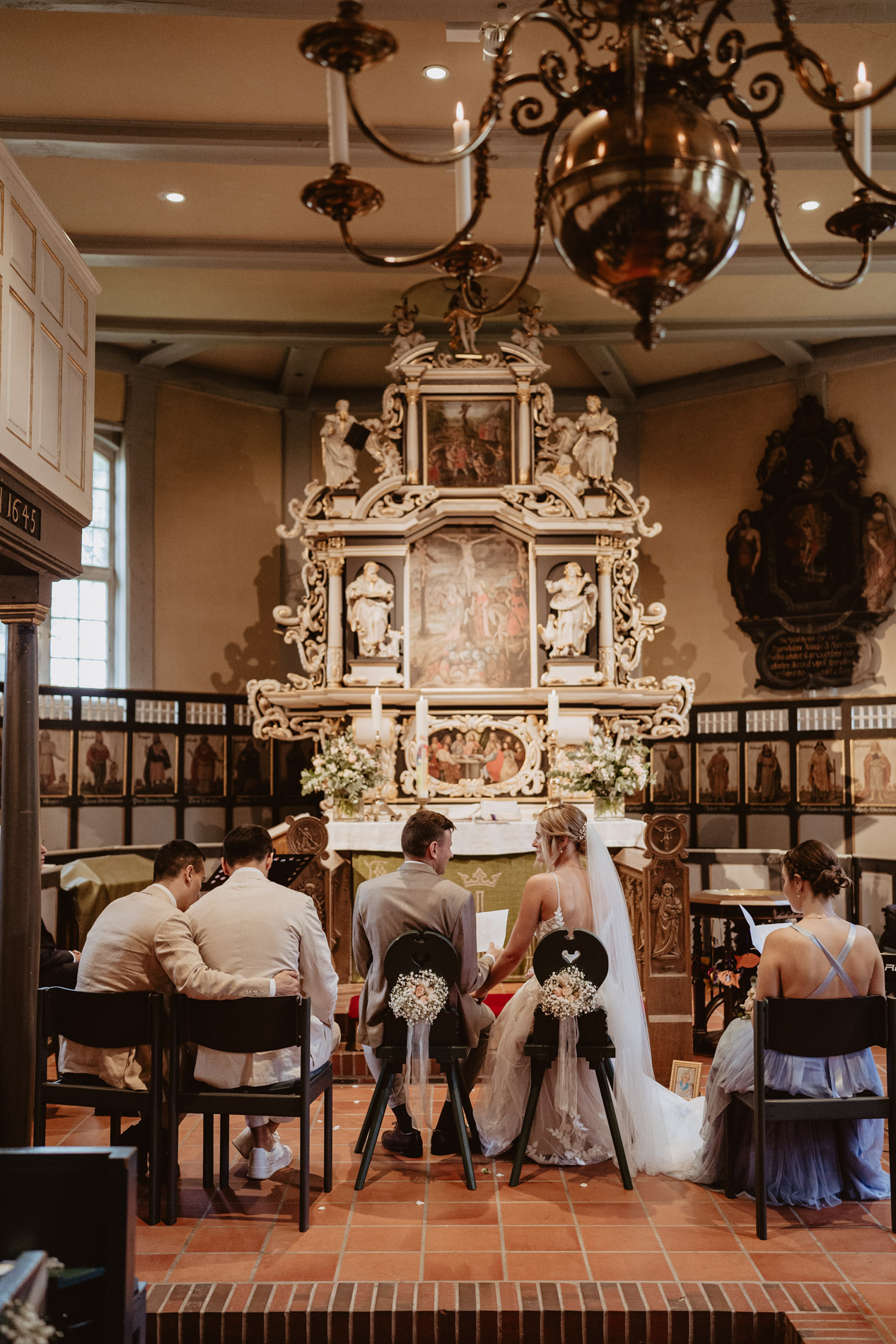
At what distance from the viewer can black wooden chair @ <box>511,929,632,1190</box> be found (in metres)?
4.67

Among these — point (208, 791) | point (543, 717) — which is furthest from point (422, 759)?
point (208, 791)

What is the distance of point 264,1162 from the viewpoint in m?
4.77

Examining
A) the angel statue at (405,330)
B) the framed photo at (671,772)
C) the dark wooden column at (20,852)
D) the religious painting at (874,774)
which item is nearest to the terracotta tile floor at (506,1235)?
the dark wooden column at (20,852)

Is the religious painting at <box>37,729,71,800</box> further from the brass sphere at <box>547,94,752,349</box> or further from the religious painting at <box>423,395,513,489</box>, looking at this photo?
the brass sphere at <box>547,94,752,349</box>

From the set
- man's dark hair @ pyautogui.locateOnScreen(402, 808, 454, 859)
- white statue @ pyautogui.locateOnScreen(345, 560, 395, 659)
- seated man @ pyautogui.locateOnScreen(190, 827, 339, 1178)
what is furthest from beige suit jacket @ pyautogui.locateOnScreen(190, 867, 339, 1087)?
white statue @ pyautogui.locateOnScreen(345, 560, 395, 659)

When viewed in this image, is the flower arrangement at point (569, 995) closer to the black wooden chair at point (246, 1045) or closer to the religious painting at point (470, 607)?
the black wooden chair at point (246, 1045)

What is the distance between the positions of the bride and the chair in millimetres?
2300

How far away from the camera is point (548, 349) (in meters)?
12.2

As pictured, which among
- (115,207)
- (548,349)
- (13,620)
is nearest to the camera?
(13,620)

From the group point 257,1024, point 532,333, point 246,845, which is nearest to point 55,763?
point 532,333

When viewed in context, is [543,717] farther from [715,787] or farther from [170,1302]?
[170,1302]

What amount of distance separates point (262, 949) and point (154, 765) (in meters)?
6.74

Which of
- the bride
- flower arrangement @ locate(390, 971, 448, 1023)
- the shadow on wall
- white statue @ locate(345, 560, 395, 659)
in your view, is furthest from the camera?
the shadow on wall

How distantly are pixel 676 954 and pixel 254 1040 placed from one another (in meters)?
3.11
